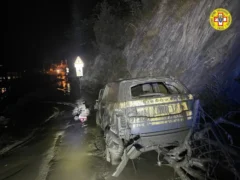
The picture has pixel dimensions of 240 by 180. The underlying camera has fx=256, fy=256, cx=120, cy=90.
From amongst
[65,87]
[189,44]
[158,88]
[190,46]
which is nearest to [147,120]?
[158,88]

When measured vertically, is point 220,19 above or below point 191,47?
above

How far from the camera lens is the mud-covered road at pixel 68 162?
5570 mm

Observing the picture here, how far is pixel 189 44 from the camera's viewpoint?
1197 cm

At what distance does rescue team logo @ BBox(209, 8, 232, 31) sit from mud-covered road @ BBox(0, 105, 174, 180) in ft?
20.3

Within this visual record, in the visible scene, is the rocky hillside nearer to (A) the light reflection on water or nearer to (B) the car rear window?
(B) the car rear window

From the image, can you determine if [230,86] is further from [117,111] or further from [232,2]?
[117,111]

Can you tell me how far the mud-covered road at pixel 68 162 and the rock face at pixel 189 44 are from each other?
4.97 metres

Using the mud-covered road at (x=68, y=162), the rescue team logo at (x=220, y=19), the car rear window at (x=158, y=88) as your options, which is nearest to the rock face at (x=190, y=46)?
the rescue team logo at (x=220, y=19)

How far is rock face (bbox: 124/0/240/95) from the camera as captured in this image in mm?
9805

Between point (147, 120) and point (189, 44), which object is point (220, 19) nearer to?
point (189, 44)

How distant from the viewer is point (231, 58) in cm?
951

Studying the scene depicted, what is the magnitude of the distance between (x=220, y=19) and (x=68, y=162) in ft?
26.2

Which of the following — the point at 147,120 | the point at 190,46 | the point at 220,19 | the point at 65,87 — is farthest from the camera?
the point at 65,87

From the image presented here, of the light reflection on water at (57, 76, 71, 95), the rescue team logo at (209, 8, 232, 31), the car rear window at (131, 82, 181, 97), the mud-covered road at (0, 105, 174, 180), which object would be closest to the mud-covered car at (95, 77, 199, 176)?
the mud-covered road at (0, 105, 174, 180)
